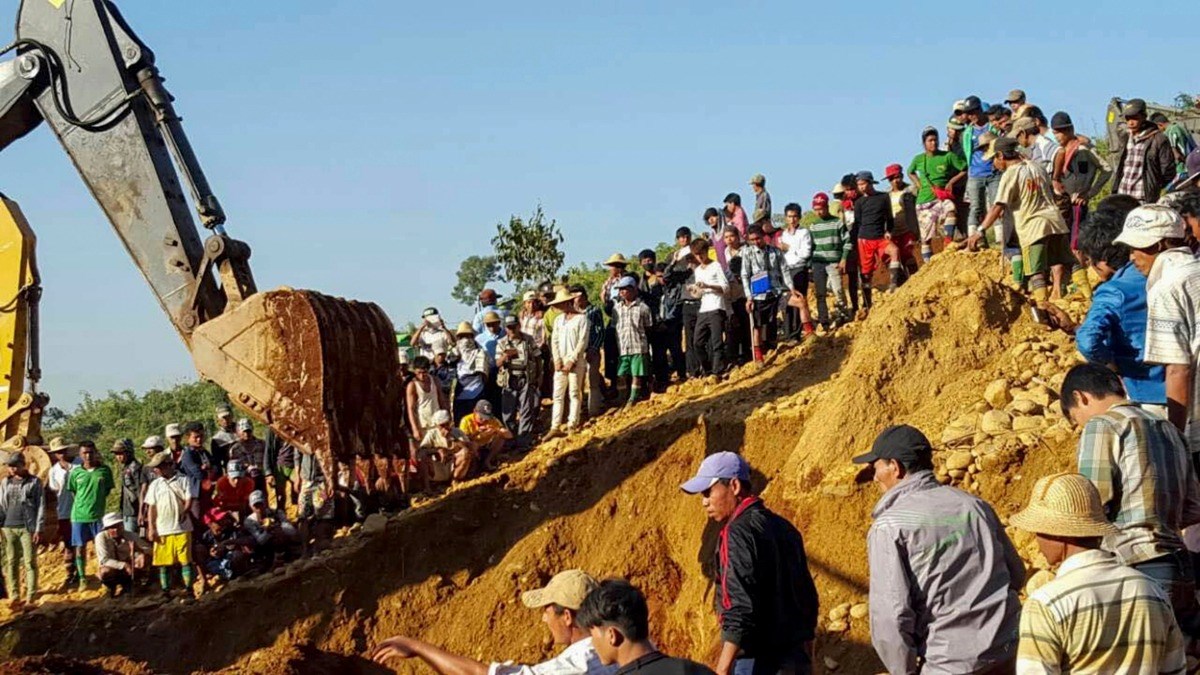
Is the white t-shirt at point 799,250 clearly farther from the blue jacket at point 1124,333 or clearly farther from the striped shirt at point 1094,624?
the striped shirt at point 1094,624

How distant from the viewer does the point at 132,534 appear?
1512 centimetres

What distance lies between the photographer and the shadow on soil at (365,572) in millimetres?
13414

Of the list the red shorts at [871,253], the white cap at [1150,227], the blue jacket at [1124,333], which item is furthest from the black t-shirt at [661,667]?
the red shorts at [871,253]

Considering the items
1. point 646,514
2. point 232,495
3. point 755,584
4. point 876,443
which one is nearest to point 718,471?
point 755,584

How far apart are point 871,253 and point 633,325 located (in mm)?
3211

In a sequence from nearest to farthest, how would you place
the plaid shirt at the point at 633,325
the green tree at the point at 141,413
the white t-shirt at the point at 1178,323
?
the white t-shirt at the point at 1178,323 → the plaid shirt at the point at 633,325 → the green tree at the point at 141,413

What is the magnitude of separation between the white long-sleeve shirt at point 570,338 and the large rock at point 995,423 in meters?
5.62

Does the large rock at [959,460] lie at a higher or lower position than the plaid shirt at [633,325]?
lower

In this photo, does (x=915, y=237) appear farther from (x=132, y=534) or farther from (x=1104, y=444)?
(x=1104, y=444)

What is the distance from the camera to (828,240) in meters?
16.5

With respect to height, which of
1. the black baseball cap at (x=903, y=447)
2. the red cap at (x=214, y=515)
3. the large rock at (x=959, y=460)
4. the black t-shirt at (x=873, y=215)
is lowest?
the red cap at (x=214, y=515)

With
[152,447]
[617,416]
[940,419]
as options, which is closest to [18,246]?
[152,447]

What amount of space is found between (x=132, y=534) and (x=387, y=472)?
18.9 ft

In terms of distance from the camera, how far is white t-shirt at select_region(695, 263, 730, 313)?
15633 millimetres
